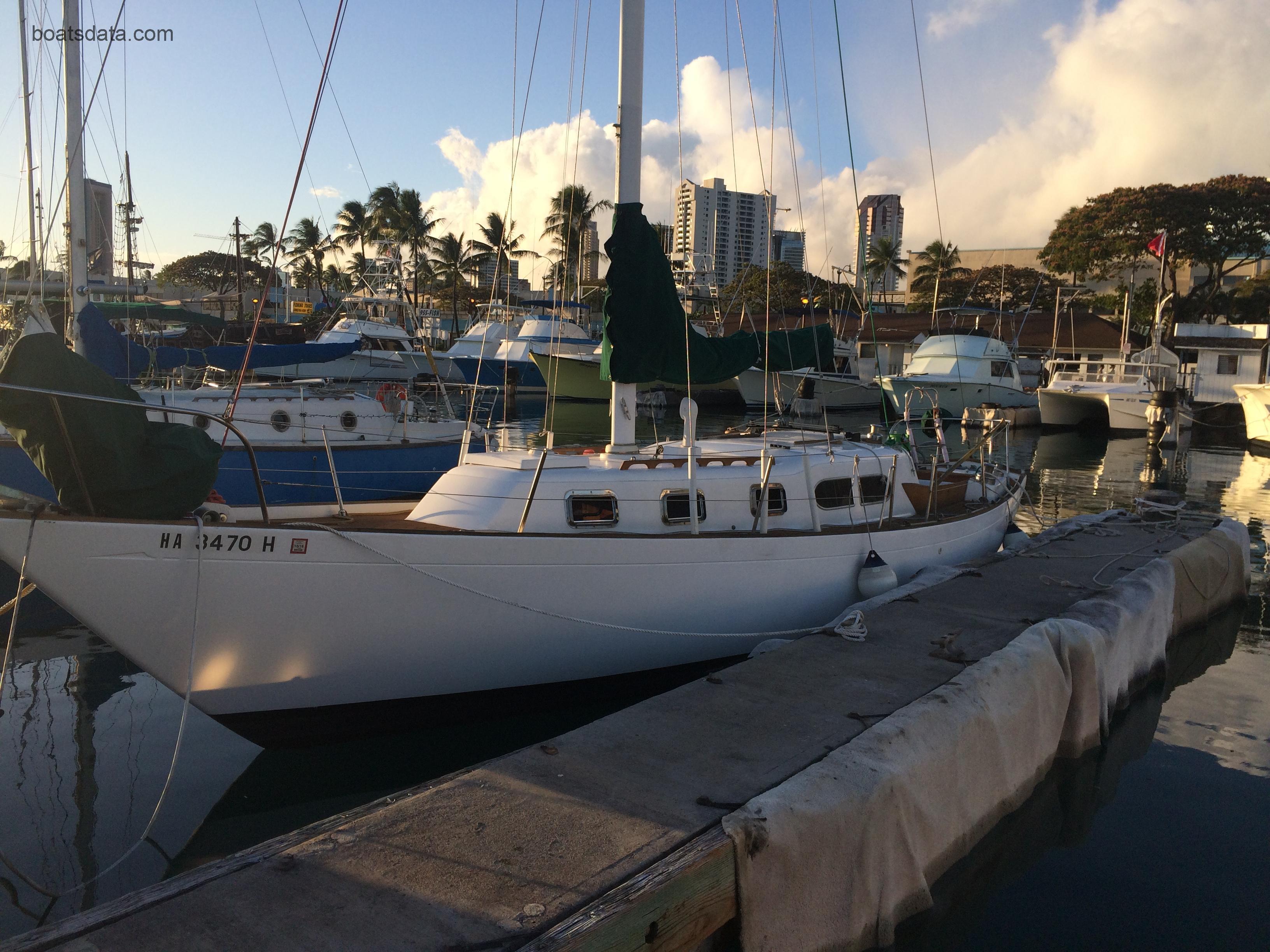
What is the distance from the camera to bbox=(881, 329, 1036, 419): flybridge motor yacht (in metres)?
38.5

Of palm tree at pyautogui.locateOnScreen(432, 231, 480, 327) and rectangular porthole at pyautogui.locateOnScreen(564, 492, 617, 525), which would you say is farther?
palm tree at pyautogui.locateOnScreen(432, 231, 480, 327)

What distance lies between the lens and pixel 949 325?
5484cm

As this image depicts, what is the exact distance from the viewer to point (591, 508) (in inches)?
317

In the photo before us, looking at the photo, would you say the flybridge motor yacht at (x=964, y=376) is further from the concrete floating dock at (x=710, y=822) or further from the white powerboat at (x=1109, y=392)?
the concrete floating dock at (x=710, y=822)

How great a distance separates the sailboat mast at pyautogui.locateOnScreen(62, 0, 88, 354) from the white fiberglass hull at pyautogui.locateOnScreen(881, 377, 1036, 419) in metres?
30.8

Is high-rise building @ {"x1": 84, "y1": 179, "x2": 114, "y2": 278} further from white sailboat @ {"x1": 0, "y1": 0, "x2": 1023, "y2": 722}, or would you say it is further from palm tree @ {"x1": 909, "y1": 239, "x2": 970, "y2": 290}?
palm tree @ {"x1": 909, "y1": 239, "x2": 970, "y2": 290}

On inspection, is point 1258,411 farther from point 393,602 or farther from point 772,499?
point 393,602

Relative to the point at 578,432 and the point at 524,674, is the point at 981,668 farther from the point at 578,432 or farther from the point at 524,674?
the point at 578,432

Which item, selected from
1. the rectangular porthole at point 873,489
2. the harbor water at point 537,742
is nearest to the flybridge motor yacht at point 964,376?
the rectangular porthole at point 873,489

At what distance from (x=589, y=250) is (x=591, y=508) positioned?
182ft

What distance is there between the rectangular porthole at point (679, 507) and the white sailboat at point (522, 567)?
0.02 metres

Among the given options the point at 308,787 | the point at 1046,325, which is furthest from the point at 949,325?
the point at 308,787

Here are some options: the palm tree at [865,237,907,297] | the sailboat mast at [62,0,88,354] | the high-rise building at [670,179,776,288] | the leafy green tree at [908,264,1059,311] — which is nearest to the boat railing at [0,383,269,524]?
the sailboat mast at [62,0,88,354]

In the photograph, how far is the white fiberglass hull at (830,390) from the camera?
40.8m
